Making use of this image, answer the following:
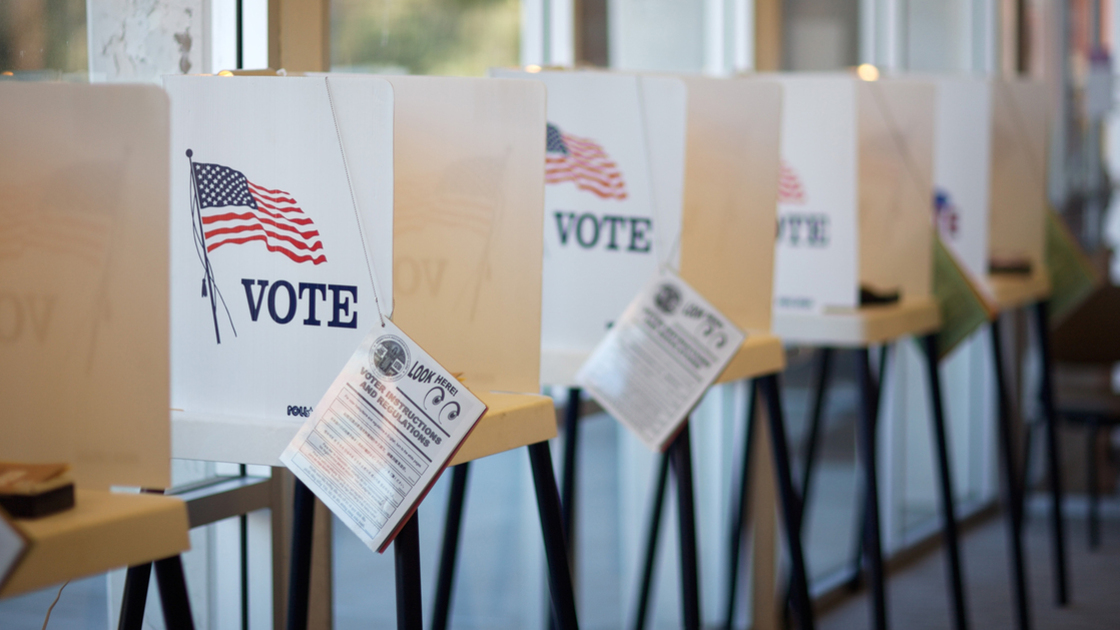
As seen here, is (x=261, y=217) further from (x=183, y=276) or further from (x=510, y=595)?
(x=510, y=595)

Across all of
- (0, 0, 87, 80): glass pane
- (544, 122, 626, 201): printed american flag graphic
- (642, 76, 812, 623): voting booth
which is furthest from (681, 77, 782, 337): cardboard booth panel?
(0, 0, 87, 80): glass pane

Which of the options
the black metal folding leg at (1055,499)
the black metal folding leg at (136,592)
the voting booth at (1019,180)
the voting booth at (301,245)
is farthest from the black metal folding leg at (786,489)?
the black metal folding leg at (1055,499)

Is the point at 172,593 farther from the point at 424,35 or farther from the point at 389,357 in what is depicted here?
the point at 424,35

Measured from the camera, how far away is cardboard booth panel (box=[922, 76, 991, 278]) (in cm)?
235

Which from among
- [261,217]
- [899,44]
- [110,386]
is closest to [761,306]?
[261,217]

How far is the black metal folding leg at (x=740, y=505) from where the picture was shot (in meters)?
2.22

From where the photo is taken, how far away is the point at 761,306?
1.62 m

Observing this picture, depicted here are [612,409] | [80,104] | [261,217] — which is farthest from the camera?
[612,409]

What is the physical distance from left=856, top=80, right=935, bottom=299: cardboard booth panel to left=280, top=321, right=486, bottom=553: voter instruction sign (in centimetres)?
119

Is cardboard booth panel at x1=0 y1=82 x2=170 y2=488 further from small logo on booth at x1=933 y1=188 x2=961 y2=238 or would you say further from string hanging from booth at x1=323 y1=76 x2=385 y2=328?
small logo on booth at x1=933 y1=188 x2=961 y2=238

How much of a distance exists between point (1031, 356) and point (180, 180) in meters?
4.39

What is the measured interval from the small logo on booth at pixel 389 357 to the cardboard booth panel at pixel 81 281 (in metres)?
0.16

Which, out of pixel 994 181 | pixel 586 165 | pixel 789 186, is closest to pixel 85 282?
pixel 586 165

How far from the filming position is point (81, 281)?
926mm
